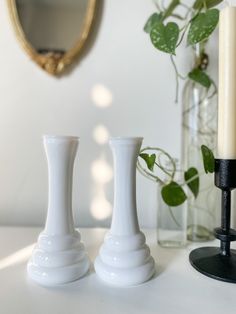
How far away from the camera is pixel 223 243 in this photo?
56 cm

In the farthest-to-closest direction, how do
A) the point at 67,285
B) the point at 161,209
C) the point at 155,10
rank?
the point at 155,10 < the point at 161,209 < the point at 67,285

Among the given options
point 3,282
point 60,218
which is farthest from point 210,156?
point 3,282

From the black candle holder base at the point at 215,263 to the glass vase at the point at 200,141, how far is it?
173 millimetres

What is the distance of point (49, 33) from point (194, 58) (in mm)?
406

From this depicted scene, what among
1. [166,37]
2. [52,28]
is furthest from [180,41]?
[52,28]

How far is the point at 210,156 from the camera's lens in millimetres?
543

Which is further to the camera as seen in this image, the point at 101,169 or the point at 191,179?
the point at 101,169

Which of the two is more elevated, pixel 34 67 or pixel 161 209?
pixel 34 67

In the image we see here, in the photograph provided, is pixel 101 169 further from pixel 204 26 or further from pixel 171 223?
pixel 204 26

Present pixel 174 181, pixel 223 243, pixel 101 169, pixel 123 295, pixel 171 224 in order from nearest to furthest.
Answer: pixel 123 295
pixel 223 243
pixel 174 181
pixel 171 224
pixel 101 169

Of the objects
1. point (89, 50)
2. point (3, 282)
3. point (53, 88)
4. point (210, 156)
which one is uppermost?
point (89, 50)

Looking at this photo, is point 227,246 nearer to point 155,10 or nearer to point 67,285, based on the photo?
point 67,285

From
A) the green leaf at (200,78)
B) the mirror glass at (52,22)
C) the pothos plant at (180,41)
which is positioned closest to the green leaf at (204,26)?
the pothos plant at (180,41)

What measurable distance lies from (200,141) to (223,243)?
0.30m
